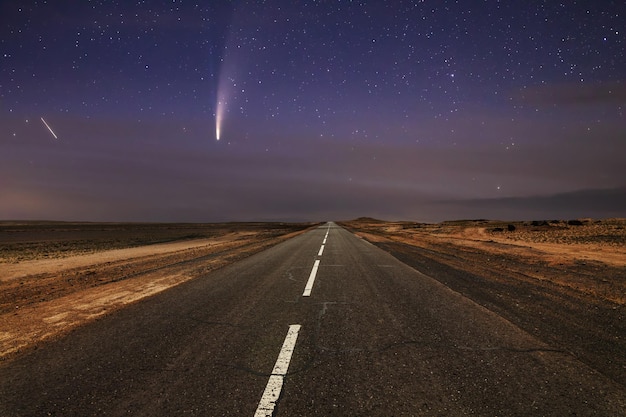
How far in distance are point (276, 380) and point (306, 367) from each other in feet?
1.41

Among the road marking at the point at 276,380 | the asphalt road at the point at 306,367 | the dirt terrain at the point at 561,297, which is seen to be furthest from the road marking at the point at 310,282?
the dirt terrain at the point at 561,297

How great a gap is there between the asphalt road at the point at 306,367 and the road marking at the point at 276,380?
2 centimetres

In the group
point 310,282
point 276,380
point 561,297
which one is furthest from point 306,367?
point 561,297

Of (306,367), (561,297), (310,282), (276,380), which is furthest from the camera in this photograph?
(310,282)

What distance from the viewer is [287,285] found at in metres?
8.35

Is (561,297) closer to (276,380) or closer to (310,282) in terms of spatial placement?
(310,282)

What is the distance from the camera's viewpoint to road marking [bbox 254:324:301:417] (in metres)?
2.79

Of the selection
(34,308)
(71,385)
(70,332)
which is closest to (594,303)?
(71,385)

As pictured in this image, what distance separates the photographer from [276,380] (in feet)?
10.8

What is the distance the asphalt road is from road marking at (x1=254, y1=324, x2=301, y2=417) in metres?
0.02

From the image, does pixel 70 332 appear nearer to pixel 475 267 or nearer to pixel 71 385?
pixel 71 385

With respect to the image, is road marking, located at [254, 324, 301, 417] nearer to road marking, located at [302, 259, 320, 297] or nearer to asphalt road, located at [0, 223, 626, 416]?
asphalt road, located at [0, 223, 626, 416]

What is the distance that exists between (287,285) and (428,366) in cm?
508

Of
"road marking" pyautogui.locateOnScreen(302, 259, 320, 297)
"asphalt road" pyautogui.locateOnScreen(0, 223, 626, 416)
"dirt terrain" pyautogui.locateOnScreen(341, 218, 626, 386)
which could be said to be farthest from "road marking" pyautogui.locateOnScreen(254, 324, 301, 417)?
"dirt terrain" pyautogui.locateOnScreen(341, 218, 626, 386)
